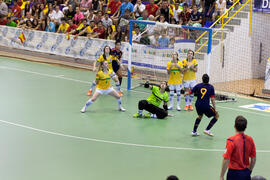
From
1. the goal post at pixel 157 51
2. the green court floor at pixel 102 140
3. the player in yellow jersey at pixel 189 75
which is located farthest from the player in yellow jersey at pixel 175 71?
the goal post at pixel 157 51

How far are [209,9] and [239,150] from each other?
54.2ft

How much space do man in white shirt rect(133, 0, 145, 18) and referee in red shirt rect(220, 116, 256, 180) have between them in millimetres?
18007

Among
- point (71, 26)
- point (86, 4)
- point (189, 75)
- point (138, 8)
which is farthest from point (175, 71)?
point (86, 4)

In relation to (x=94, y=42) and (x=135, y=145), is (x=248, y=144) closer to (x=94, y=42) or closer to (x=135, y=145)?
(x=135, y=145)

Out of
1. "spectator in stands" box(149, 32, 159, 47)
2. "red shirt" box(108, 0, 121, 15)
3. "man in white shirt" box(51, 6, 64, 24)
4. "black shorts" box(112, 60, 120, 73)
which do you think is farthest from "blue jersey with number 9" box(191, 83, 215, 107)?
"man in white shirt" box(51, 6, 64, 24)

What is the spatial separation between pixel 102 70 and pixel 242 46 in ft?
30.9

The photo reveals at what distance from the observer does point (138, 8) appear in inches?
1015

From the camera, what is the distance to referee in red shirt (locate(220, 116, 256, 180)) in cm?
833

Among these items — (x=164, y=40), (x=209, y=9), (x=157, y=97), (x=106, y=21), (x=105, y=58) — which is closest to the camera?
(x=157, y=97)

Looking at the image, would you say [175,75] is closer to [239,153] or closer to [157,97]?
[157,97]

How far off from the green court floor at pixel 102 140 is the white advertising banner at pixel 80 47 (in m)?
1.71

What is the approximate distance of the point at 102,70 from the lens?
16.8 m

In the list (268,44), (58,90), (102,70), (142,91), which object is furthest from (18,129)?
(268,44)

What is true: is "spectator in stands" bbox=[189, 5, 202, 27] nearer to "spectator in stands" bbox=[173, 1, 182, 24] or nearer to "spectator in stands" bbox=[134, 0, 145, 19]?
"spectator in stands" bbox=[173, 1, 182, 24]
